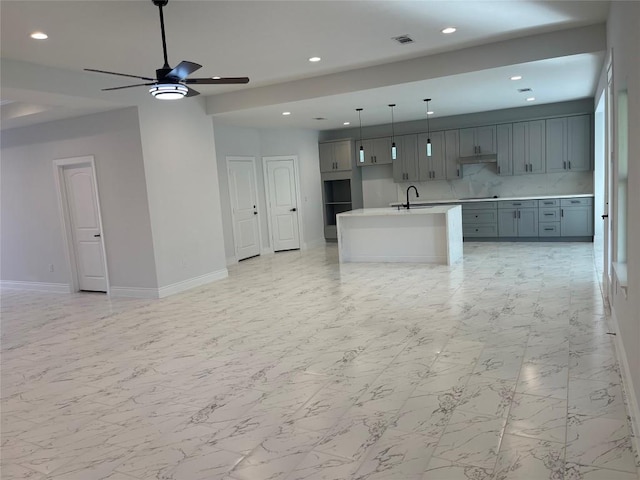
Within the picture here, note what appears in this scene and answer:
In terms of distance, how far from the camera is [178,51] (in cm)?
479

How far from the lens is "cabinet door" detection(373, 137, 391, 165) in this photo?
10312mm

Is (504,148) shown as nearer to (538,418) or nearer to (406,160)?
(406,160)

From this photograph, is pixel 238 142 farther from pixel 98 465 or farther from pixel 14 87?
pixel 98 465

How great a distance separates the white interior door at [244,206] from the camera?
9.14 metres

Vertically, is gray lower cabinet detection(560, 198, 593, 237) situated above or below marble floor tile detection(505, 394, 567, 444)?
above

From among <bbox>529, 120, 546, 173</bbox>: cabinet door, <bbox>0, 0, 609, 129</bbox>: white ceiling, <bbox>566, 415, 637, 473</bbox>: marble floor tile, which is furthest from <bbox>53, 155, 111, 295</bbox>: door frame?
<bbox>529, 120, 546, 173</bbox>: cabinet door

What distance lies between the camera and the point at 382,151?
10.4 meters

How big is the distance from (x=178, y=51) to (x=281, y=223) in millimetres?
5667

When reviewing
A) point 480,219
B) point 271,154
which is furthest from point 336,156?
point 480,219

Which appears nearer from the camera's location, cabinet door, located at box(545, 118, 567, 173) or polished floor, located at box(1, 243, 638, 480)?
polished floor, located at box(1, 243, 638, 480)

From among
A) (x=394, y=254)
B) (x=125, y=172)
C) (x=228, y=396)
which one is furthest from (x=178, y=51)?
(x=394, y=254)

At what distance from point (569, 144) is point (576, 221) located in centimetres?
146

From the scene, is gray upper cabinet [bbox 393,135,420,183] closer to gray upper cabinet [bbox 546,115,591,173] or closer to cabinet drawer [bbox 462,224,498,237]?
cabinet drawer [bbox 462,224,498,237]

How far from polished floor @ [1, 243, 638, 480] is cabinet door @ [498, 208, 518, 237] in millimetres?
3022
